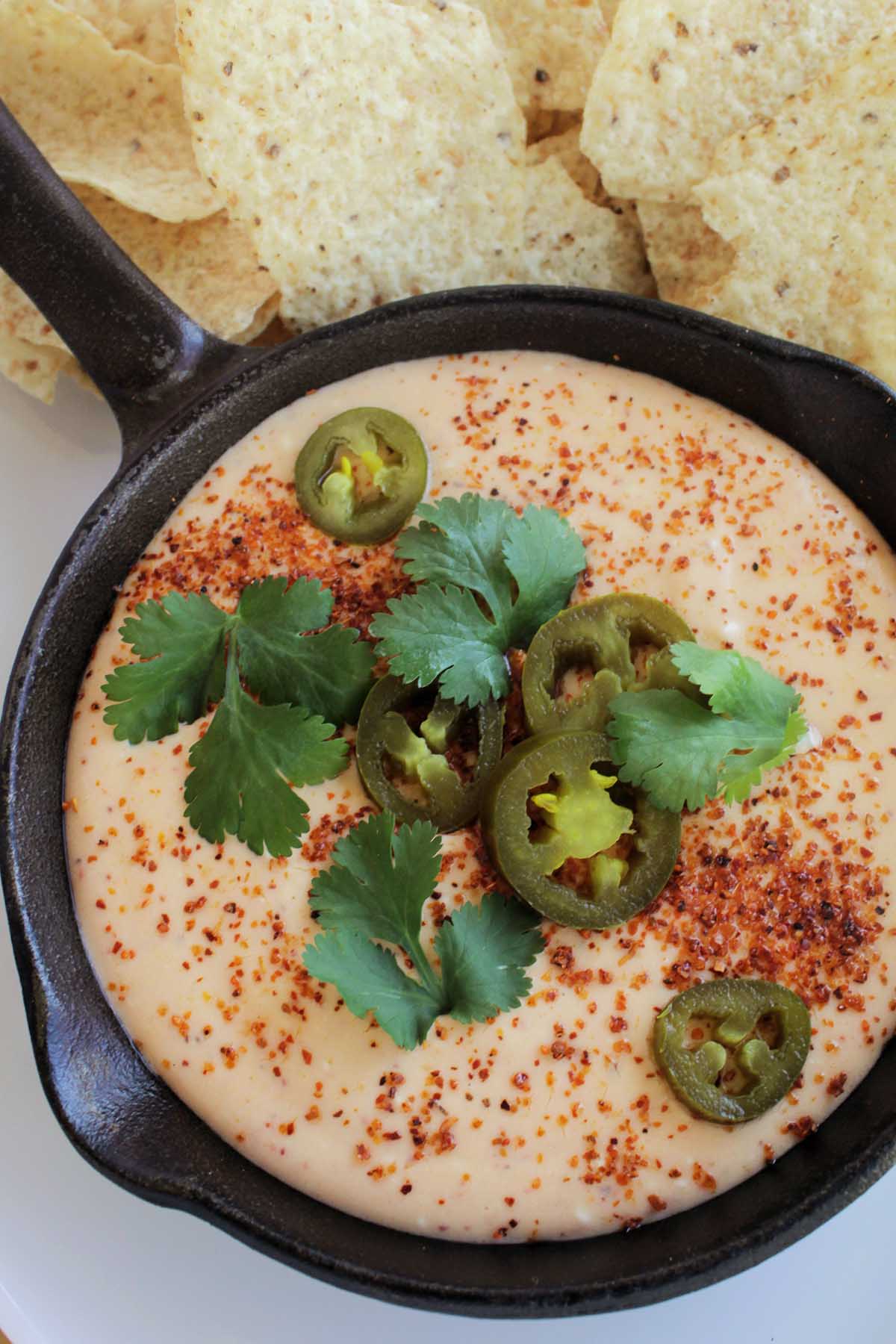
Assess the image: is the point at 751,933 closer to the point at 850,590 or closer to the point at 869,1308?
the point at 850,590

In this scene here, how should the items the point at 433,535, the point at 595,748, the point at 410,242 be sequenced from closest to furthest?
the point at 595,748, the point at 433,535, the point at 410,242

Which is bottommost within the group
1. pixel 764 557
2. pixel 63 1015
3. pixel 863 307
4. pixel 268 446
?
pixel 63 1015

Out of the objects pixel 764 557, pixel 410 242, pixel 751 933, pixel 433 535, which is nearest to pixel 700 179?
pixel 410 242

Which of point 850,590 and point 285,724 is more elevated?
point 850,590

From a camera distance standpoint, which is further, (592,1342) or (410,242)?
(410,242)

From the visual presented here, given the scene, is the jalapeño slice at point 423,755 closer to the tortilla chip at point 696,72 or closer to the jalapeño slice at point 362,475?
the jalapeño slice at point 362,475

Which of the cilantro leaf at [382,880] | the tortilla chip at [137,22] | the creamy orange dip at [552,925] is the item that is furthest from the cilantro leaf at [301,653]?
the tortilla chip at [137,22]

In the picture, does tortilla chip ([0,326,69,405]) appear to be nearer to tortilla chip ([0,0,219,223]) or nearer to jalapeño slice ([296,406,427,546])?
tortilla chip ([0,0,219,223])
